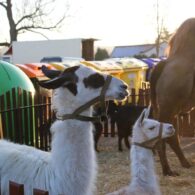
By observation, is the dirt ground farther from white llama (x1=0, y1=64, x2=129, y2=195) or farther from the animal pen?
white llama (x1=0, y1=64, x2=129, y2=195)

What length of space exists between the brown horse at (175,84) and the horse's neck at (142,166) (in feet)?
7.57

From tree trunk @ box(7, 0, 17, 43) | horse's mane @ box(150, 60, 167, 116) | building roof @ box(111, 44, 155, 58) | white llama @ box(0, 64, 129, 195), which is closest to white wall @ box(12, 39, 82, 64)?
tree trunk @ box(7, 0, 17, 43)

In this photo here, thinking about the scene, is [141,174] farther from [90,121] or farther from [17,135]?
[17,135]

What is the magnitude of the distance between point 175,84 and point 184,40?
0.87m

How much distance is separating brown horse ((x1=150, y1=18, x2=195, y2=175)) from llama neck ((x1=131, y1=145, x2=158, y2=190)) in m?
2.31

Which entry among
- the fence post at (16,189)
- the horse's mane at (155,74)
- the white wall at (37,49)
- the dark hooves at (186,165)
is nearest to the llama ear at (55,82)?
the fence post at (16,189)

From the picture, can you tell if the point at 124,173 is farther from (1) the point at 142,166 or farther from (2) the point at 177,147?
(1) the point at 142,166

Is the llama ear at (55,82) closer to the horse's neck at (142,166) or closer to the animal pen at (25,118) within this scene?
the horse's neck at (142,166)

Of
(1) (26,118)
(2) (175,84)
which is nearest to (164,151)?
(2) (175,84)

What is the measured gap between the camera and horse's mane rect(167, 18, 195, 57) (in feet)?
23.8

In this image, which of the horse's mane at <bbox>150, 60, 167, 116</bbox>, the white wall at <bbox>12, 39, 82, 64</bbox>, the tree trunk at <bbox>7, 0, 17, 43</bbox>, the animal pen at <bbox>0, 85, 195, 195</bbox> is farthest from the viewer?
the tree trunk at <bbox>7, 0, 17, 43</bbox>

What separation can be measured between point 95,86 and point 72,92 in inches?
7.3

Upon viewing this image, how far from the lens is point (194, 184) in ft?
20.6

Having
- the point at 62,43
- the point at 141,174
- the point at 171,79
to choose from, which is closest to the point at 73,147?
the point at 141,174
